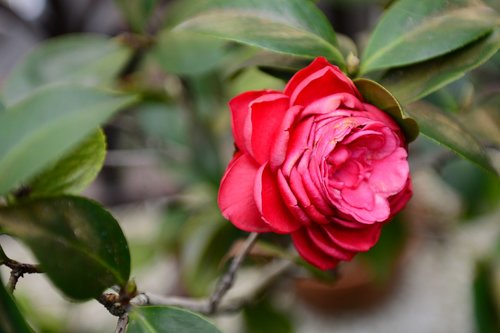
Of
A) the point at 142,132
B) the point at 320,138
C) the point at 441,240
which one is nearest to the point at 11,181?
the point at 320,138

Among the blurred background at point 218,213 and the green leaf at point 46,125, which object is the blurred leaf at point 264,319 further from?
the green leaf at point 46,125

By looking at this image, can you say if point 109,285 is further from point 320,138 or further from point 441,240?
point 441,240

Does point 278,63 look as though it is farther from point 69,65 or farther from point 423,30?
point 69,65

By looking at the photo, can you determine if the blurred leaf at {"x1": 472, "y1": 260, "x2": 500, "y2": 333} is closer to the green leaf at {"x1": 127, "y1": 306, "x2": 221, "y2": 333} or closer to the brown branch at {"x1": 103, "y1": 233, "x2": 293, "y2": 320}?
the brown branch at {"x1": 103, "y1": 233, "x2": 293, "y2": 320}

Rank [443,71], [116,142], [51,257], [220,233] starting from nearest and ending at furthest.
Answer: [51,257] → [443,71] → [220,233] → [116,142]

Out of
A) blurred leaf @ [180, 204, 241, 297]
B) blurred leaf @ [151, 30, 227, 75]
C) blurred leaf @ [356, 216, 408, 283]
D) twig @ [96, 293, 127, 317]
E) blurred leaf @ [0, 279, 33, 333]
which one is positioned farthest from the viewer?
blurred leaf @ [356, 216, 408, 283]

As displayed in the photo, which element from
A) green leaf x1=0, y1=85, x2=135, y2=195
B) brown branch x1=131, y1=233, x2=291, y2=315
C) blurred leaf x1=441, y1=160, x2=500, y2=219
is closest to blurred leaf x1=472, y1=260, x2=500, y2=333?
blurred leaf x1=441, y1=160, x2=500, y2=219

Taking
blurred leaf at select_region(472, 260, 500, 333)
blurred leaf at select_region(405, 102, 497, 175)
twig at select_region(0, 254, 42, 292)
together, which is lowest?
blurred leaf at select_region(472, 260, 500, 333)
